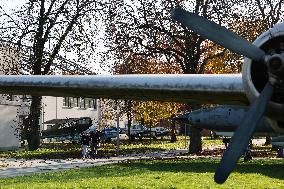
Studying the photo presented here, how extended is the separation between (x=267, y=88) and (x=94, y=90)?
447 cm

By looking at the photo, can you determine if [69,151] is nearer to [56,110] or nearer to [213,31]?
[56,110]

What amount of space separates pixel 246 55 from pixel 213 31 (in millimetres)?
646

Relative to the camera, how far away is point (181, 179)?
51.1 feet

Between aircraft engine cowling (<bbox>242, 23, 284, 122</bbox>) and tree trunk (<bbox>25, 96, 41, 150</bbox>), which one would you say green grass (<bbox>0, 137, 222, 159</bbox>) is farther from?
aircraft engine cowling (<bbox>242, 23, 284, 122</bbox>)

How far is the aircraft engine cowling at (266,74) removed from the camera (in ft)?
22.9

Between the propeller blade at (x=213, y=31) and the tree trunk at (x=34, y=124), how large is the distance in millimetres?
30690

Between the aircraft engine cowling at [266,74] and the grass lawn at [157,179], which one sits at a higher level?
the aircraft engine cowling at [266,74]

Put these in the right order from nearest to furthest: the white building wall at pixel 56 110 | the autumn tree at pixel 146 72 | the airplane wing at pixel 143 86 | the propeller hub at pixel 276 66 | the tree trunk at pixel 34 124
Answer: the propeller hub at pixel 276 66 → the airplane wing at pixel 143 86 → the autumn tree at pixel 146 72 → the tree trunk at pixel 34 124 → the white building wall at pixel 56 110

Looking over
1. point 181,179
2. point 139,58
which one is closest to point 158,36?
point 139,58

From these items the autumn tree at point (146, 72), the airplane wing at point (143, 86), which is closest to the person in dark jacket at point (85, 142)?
the autumn tree at point (146, 72)

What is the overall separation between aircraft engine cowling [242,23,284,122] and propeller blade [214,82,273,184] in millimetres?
121

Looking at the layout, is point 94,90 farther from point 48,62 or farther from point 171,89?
point 48,62

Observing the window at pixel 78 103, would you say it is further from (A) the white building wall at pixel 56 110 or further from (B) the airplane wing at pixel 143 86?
(B) the airplane wing at pixel 143 86

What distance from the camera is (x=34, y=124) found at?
37625 millimetres
